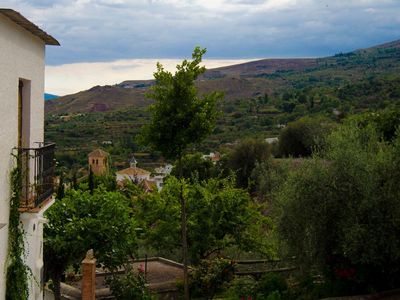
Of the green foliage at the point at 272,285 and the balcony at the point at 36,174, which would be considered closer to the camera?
the balcony at the point at 36,174

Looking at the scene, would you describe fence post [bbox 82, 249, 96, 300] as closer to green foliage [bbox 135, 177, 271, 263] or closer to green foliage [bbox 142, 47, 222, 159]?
green foliage [bbox 142, 47, 222, 159]

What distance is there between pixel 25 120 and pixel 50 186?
1.10 m

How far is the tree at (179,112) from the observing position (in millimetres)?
13508

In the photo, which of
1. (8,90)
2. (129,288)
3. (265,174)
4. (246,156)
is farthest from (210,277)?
(246,156)

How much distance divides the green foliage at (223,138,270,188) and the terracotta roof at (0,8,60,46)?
33.1 meters

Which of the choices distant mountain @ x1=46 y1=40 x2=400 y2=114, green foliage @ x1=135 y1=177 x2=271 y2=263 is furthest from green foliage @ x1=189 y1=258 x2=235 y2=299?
distant mountain @ x1=46 y1=40 x2=400 y2=114

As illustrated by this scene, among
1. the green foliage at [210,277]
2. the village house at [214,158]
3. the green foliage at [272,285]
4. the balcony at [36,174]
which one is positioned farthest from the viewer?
the village house at [214,158]

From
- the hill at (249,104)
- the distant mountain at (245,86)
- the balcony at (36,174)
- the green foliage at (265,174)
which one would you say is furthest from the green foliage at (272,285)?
the distant mountain at (245,86)

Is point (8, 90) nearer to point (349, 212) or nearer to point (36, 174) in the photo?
point (36, 174)

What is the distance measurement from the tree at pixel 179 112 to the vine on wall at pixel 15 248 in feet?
18.3

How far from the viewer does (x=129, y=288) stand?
50.2ft

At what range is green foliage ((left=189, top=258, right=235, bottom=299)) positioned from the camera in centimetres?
1582

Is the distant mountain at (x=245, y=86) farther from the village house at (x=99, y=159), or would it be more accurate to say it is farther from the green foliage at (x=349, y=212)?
the green foliage at (x=349, y=212)

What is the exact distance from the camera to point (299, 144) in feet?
151
